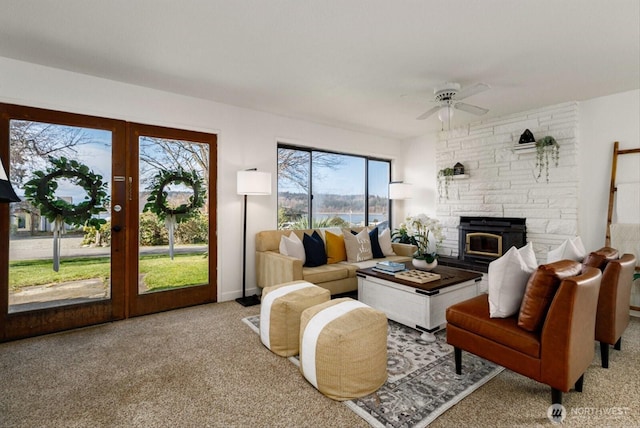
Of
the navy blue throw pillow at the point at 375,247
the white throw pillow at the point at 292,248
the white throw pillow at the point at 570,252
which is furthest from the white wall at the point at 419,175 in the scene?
the white throw pillow at the point at 570,252

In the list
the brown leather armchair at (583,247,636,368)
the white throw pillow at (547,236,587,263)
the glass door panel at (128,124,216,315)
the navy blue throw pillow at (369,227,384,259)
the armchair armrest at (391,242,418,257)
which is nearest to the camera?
the brown leather armchair at (583,247,636,368)

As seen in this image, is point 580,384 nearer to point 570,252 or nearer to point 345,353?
point 570,252

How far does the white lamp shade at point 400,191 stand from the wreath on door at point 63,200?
13.9ft

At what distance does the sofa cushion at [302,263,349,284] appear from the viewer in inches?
142

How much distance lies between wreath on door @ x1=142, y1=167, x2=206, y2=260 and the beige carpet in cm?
136

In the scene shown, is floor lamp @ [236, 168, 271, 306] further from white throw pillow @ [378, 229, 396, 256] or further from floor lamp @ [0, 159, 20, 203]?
Result: floor lamp @ [0, 159, 20, 203]

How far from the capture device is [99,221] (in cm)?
325

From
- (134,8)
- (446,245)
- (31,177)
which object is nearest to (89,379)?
(31,177)

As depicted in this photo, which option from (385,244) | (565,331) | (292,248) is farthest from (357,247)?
(565,331)

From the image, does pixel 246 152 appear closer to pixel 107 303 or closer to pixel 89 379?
pixel 107 303

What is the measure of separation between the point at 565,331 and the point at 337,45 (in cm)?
252

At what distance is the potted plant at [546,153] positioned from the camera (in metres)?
4.09

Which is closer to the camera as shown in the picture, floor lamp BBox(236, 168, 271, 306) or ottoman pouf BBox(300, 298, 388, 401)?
ottoman pouf BBox(300, 298, 388, 401)

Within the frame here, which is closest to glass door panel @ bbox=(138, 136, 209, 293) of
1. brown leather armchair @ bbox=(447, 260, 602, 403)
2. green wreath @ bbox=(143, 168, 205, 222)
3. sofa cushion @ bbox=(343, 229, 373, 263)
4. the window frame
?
green wreath @ bbox=(143, 168, 205, 222)
